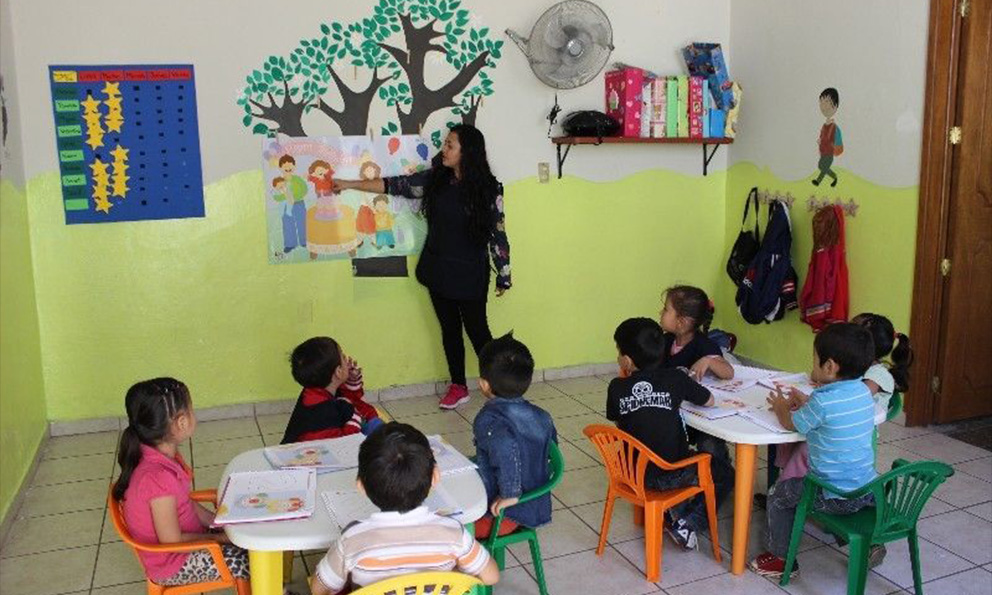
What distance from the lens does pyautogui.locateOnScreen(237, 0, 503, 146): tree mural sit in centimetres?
447

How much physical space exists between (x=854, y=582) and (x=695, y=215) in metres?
3.20

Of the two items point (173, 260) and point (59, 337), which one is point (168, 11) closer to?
point (173, 260)

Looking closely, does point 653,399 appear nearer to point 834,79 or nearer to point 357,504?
point 357,504

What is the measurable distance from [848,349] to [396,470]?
1.43 metres

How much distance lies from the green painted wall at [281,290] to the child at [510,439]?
2.37 metres

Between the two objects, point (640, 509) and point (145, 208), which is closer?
point (640, 509)

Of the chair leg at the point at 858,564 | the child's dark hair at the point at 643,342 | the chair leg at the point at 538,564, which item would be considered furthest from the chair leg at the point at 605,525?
the chair leg at the point at 858,564

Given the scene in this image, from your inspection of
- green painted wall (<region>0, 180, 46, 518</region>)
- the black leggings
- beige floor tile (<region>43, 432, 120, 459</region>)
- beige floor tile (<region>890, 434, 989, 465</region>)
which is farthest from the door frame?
green painted wall (<region>0, 180, 46, 518</region>)

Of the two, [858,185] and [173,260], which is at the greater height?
[858,185]

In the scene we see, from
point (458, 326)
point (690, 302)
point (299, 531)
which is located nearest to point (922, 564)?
point (690, 302)

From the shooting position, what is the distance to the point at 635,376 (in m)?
2.77

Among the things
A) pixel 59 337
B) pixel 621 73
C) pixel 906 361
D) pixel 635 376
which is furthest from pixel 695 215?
pixel 59 337

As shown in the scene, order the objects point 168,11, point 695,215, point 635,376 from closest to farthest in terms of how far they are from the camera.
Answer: point 635,376
point 168,11
point 695,215

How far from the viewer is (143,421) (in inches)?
84.2
